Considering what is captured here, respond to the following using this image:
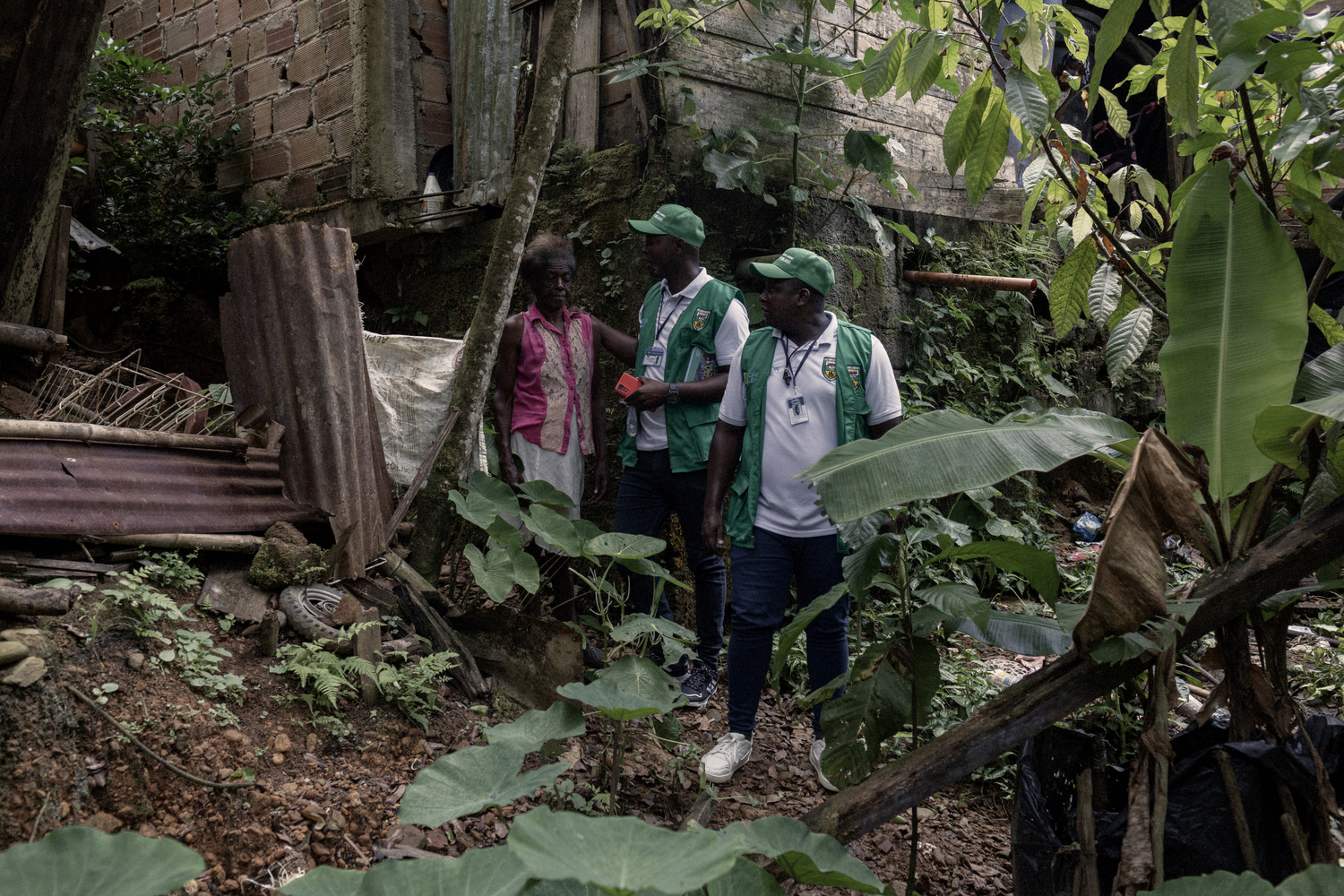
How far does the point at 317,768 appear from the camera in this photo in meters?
2.88

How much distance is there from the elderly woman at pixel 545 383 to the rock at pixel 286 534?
3.03 ft

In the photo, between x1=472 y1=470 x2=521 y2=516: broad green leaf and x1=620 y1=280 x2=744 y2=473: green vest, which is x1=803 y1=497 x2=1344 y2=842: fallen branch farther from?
x1=472 y1=470 x2=521 y2=516: broad green leaf

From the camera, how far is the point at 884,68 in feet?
9.26

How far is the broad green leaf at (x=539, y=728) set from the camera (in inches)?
86.7

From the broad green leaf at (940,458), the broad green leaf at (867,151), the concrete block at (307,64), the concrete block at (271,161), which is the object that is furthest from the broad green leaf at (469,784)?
the concrete block at (271,161)

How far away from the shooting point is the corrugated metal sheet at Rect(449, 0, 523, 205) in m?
6.00

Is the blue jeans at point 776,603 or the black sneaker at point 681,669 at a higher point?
the blue jeans at point 776,603

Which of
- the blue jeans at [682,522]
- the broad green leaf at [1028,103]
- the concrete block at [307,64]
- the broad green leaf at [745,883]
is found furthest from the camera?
the concrete block at [307,64]

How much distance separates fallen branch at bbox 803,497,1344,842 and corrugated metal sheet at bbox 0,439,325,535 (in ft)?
9.09

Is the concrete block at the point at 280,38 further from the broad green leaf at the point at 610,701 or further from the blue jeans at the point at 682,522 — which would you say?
the broad green leaf at the point at 610,701

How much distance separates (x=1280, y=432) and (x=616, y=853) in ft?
5.62

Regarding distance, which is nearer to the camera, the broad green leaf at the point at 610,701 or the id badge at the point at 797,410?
the broad green leaf at the point at 610,701

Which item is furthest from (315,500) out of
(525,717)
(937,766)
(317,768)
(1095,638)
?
(1095,638)

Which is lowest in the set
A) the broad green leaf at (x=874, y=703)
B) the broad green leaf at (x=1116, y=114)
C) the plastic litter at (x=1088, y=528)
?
the plastic litter at (x=1088, y=528)
